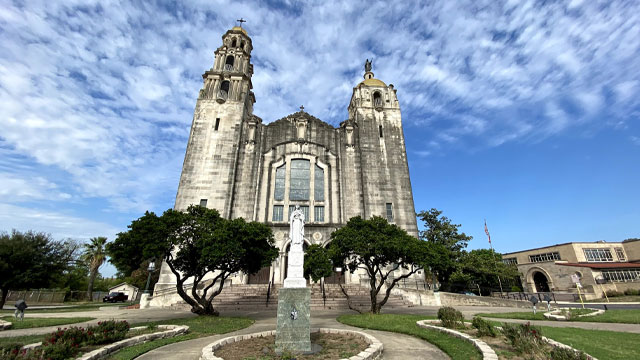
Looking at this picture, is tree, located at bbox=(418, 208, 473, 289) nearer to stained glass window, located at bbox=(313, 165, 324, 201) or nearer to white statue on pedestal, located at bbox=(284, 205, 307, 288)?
stained glass window, located at bbox=(313, 165, 324, 201)

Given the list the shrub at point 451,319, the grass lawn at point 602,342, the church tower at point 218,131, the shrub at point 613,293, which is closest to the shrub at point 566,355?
the grass lawn at point 602,342

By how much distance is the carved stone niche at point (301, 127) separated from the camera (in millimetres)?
36656

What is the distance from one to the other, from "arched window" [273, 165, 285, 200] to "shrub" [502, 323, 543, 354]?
26.9 meters

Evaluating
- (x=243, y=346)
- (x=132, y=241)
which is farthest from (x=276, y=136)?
(x=243, y=346)

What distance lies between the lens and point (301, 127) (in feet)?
122

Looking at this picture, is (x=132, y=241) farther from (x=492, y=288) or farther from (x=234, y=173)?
(x=492, y=288)

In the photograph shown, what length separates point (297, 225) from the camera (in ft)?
31.9

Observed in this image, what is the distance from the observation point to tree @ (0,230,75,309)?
887 inches

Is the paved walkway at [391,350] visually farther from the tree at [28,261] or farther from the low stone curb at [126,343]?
the tree at [28,261]

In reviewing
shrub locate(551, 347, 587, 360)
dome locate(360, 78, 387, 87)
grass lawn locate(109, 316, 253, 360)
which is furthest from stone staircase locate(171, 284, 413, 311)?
dome locate(360, 78, 387, 87)

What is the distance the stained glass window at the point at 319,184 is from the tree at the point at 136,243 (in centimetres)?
1922

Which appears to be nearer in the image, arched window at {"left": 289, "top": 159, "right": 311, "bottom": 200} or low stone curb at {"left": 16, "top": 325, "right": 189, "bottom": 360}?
low stone curb at {"left": 16, "top": 325, "right": 189, "bottom": 360}

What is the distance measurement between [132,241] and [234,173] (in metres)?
17.1

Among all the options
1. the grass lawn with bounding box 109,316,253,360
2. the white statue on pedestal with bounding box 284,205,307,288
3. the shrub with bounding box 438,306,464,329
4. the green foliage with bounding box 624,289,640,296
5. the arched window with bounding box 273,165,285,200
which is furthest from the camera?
the green foliage with bounding box 624,289,640,296
